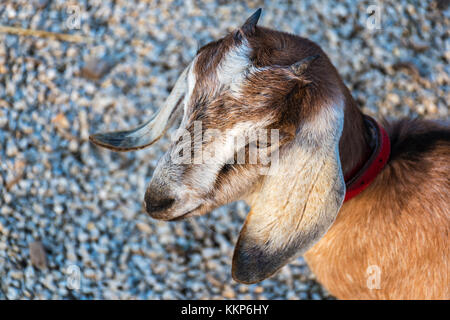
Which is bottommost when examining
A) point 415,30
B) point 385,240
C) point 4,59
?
point 385,240

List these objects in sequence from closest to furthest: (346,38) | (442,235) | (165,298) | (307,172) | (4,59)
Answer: (307,172) → (442,235) → (165,298) → (4,59) → (346,38)

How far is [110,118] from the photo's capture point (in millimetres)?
2861

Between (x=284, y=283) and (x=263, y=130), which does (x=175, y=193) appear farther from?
(x=284, y=283)

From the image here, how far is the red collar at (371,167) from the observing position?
170 centimetres

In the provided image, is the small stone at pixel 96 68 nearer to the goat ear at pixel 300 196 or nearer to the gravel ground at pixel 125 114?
the gravel ground at pixel 125 114

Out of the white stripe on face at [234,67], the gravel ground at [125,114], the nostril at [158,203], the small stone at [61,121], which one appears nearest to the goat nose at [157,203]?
the nostril at [158,203]

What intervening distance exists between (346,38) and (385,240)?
1.83 metres

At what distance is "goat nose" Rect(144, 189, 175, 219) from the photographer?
4.85 feet

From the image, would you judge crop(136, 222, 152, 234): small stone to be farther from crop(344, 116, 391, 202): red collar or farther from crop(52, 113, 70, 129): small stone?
crop(344, 116, 391, 202): red collar

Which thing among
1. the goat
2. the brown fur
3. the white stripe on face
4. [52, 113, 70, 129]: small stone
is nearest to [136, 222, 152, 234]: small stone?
[52, 113, 70, 129]: small stone

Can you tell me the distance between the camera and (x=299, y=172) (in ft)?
4.71

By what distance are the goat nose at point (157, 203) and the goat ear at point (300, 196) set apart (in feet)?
1.03

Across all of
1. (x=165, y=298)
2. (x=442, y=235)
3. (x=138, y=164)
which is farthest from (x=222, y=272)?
(x=442, y=235)

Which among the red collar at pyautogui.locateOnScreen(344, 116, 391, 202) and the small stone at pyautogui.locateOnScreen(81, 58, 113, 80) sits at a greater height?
the small stone at pyautogui.locateOnScreen(81, 58, 113, 80)
